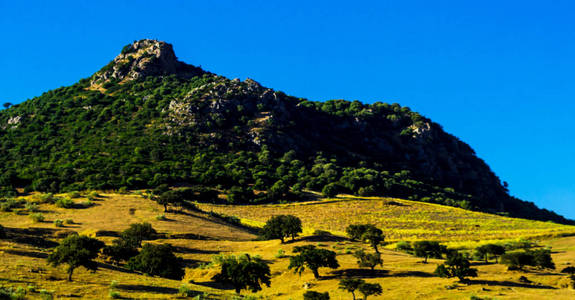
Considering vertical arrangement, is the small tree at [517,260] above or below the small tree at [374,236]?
below

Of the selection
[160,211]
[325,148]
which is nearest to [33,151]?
[160,211]

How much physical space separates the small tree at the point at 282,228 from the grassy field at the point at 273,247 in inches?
71.7

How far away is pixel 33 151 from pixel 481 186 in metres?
184

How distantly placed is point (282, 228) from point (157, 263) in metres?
24.5

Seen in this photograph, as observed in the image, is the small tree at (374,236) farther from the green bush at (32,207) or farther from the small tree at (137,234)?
the green bush at (32,207)

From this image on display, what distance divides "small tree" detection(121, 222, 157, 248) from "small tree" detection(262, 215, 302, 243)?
17.4 m

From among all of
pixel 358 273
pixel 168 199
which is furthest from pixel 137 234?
pixel 358 273

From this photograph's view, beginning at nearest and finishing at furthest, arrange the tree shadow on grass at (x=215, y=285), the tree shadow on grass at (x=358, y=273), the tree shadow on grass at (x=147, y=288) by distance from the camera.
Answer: the tree shadow on grass at (x=147, y=288) < the tree shadow on grass at (x=215, y=285) < the tree shadow on grass at (x=358, y=273)

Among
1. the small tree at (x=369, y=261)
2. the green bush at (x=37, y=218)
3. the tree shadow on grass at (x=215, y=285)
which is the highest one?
the green bush at (x=37, y=218)

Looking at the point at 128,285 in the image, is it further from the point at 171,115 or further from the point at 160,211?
the point at 171,115

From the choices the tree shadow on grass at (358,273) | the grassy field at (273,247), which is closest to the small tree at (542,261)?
the grassy field at (273,247)

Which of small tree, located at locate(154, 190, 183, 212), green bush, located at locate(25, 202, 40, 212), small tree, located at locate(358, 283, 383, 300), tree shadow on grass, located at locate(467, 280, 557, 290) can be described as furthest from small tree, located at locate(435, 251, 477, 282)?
green bush, located at locate(25, 202, 40, 212)

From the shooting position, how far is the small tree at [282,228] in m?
64.0

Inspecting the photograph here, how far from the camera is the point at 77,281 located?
113 ft
